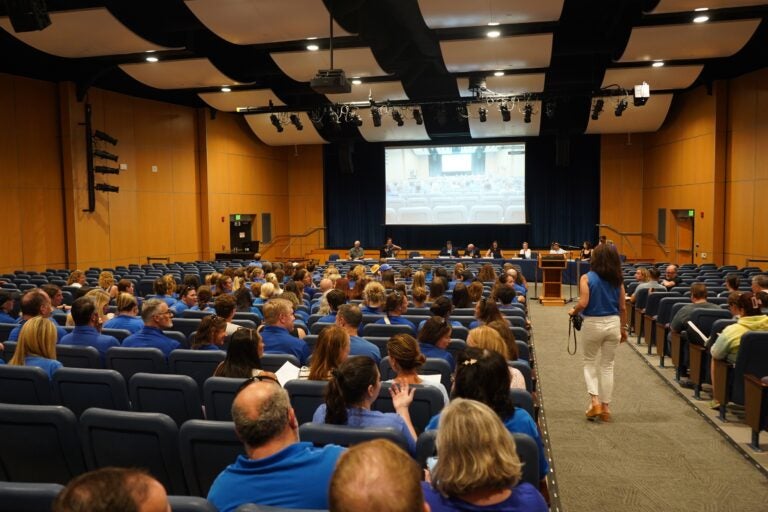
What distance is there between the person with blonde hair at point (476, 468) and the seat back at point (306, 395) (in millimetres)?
1567

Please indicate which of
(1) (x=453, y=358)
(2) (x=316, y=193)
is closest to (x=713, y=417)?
(1) (x=453, y=358)

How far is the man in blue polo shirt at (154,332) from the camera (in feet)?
15.8

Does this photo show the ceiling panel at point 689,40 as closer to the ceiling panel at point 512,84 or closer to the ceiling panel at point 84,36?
the ceiling panel at point 512,84

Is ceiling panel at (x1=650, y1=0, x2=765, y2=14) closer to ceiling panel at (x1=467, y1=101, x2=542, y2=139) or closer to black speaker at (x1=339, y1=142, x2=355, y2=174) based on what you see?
ceiling panel at (x1=467, y1=101, x2=542, y2=139)

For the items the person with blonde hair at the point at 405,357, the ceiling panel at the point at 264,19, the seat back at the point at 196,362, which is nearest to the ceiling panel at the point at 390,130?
the ceiling panel at the point at 264,19

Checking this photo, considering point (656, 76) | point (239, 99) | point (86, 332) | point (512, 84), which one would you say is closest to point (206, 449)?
point (86, 332)

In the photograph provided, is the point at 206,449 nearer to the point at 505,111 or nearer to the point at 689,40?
the point at 689,40

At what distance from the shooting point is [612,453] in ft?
15.1

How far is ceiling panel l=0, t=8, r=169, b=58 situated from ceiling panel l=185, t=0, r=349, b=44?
5.45 ft

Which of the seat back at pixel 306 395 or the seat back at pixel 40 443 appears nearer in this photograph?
the seat back at pixel 40 443

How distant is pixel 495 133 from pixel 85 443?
1919 cm

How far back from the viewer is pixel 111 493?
4.33ft

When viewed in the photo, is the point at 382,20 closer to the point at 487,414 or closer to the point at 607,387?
the point at 607,387

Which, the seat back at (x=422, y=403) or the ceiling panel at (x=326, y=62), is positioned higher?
the ceiling panel at (x=326, y=62)
